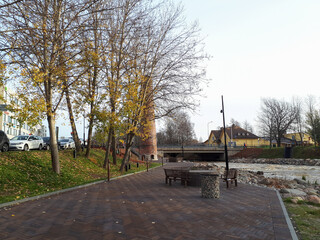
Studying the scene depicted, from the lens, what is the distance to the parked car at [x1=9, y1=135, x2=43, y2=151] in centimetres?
1952

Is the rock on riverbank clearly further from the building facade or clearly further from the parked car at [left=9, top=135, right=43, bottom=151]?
the parked car at [left=9, top=135, right=43, bottom=151]

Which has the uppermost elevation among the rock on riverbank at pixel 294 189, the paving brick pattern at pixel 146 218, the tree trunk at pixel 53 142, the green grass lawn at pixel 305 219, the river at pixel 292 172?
the tree trunk at pixel 53 142

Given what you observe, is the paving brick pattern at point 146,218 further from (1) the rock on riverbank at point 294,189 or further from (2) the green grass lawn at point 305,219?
(1) the rock on riverbank at point 294,189

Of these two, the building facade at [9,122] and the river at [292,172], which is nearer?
the building facade at [9,122]

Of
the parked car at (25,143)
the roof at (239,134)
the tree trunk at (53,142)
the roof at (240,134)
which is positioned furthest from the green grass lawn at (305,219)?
the roof at (240,134)

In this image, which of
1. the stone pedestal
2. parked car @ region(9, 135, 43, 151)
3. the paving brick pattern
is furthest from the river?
parked car @ region(9, 135, 43, 151)

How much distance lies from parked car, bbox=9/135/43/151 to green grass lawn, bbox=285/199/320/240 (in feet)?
59.9

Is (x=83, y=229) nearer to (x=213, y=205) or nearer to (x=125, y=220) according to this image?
(x=125, y=220)

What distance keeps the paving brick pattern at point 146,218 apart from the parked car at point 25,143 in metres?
12.0

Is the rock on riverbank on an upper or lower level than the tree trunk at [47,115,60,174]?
lower

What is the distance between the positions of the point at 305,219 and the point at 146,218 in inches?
159

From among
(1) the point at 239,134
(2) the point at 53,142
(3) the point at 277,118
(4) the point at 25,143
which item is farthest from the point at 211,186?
(1) the point at 239,134

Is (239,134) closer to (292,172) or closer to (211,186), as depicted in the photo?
(292,172)

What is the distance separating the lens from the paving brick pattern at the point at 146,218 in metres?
5.32
